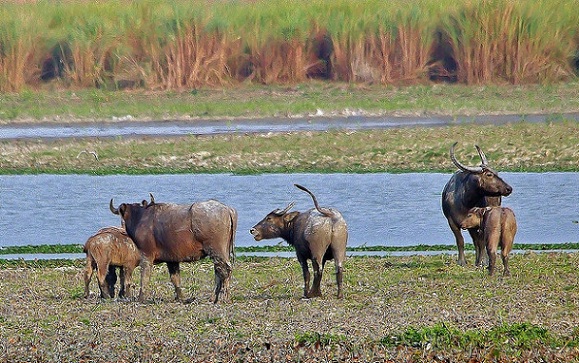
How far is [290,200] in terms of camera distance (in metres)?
22.2

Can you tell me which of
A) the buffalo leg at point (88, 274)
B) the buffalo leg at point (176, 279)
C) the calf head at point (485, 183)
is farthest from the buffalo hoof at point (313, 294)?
the calf head at point (485, 183)

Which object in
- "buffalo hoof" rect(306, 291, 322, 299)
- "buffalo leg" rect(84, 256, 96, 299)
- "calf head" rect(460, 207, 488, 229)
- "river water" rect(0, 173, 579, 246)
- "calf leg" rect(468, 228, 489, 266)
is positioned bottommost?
"river water" rect(0, 173, 579, 246)

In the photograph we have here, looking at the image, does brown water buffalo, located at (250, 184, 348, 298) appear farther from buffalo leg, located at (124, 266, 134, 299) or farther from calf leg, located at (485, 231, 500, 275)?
calf leg, located at (485, 231, 500, 275)

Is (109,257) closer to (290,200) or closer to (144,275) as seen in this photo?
(144,275)

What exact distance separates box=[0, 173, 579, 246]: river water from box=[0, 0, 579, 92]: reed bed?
10568 millimetres

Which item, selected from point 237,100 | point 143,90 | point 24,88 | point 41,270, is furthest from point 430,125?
point 41,270

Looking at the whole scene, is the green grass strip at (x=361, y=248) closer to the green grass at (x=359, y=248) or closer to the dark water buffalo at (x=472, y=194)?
the green grass at (x=359, y=248)

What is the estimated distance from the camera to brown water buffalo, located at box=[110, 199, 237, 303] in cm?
1362

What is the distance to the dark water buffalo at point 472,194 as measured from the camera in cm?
1619

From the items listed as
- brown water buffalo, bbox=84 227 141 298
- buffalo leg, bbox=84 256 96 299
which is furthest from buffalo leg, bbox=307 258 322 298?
buffalo leg, bbox=84 256 96 299

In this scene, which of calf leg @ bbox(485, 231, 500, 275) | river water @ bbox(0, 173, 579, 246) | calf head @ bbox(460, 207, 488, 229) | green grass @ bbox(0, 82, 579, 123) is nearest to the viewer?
calf leg @ bbox(485, 231, 500, 275)

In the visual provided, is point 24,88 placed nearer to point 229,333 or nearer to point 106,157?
point 106,157

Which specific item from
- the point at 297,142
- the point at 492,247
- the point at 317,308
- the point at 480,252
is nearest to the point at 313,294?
the point at 317,308

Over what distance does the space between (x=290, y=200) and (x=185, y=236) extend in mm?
8631
